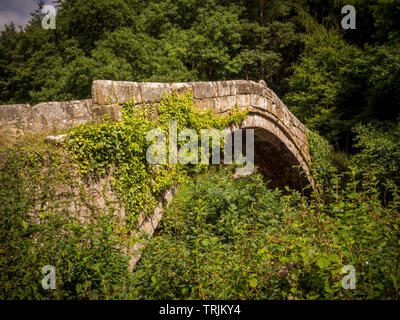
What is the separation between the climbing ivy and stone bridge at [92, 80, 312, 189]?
0.56 feet

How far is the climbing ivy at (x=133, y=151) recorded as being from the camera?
10.1ft

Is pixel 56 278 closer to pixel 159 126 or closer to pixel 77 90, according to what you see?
pixel 159 126

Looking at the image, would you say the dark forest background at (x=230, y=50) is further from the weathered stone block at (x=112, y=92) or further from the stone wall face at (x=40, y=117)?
the weathered stone block at (x=112, y=92)

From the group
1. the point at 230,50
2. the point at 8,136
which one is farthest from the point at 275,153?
the point at 230,50

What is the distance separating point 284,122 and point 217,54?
7510 mm

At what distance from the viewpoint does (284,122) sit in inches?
341

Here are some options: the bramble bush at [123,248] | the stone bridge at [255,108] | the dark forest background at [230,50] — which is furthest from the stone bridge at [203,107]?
the dark forest background at [230,50]

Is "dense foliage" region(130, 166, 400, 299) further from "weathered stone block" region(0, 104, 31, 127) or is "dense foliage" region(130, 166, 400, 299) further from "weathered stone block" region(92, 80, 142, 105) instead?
"weathered stone block" region(0, 104, 31, 127)

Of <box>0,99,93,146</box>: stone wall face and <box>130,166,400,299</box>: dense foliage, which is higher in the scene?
<box>0,99,93,146</box>: stone wall face

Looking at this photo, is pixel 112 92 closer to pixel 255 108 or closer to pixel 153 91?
pixel 153 91

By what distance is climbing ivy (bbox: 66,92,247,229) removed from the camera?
3078 millimetres

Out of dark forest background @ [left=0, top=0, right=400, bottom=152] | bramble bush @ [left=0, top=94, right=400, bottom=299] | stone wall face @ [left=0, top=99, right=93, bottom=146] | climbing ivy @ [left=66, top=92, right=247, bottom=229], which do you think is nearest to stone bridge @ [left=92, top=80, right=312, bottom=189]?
climbing ivy @ [left=66, top=92, right=247, bottom=229]

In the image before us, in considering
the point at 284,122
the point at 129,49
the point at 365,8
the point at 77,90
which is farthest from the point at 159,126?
the point at 365,8

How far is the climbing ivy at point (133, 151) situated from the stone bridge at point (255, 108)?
0.17 metres
